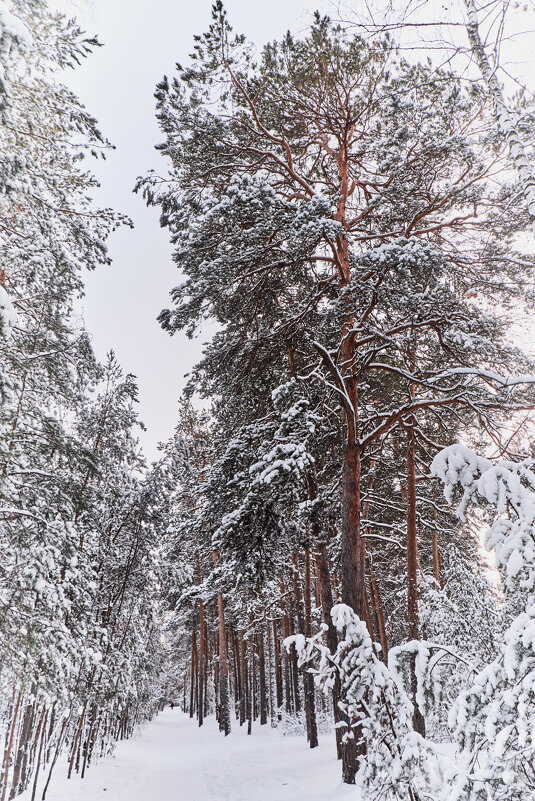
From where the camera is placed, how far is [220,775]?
13016 mm

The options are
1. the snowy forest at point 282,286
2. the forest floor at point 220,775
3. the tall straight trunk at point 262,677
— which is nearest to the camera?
the snowy forest at point 282,286

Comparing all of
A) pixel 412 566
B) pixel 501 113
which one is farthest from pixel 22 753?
pixel 501 113

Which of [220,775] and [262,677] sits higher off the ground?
[262,677]

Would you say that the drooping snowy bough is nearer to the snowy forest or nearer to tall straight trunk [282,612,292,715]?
the snowy forest

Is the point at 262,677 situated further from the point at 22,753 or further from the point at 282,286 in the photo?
the point at 282,286

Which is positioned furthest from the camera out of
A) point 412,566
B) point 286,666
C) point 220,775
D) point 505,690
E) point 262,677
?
point 286,666

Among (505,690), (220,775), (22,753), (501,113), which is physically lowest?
(220,775)

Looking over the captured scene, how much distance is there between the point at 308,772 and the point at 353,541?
7.19 meters

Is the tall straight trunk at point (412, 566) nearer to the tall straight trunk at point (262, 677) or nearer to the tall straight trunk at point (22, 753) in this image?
the tall straight trunk at point (22, 753)

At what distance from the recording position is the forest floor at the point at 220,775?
9.91m

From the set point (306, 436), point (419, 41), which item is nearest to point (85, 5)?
point (419, 41)

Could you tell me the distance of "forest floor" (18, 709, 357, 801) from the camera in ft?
32.5

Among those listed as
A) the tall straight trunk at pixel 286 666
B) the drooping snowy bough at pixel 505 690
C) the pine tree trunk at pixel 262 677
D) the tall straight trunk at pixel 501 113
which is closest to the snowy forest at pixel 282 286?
the tall straight trunk at pixel 501 113

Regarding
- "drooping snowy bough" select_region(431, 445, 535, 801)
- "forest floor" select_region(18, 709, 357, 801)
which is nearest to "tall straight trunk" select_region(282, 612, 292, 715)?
"forest floor" select_region(18, 709, 357, 801)
